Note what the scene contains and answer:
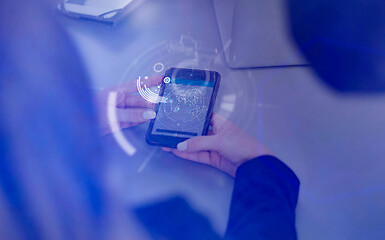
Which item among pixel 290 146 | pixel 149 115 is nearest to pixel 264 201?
pixel 290 146

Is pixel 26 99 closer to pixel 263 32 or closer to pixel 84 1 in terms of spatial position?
pixel 84 1

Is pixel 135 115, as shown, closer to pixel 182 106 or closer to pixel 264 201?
pixel 182 106

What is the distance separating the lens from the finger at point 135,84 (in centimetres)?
51

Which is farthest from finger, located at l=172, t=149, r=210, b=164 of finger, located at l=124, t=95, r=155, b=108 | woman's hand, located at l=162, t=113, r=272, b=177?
finger, located at l=124, t=95, r=155, b=108

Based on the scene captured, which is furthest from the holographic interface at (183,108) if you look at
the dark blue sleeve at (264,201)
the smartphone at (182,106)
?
the dark blue sleeve at (264,201)

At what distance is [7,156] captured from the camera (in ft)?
1.57

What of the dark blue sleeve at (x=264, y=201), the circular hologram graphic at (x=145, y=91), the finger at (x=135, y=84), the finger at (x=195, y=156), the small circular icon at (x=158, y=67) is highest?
the small circular icon at (x=158, y=67)

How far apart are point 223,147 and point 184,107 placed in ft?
0.29

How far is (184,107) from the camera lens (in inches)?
19.2

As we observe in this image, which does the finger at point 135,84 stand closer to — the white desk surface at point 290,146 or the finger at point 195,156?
the white desk surface at point 290,146

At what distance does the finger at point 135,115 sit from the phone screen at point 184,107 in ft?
0.04

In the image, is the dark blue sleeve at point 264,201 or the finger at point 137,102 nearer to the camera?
the dark blue sleeve at point 264,201

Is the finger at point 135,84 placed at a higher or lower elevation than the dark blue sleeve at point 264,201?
higher

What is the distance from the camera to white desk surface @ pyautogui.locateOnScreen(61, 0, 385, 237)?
413 millimetres
